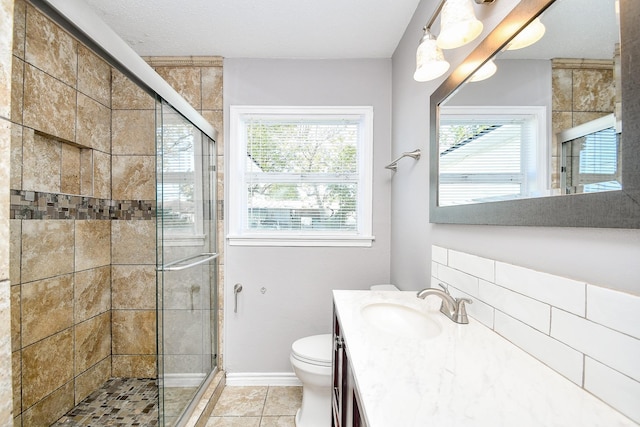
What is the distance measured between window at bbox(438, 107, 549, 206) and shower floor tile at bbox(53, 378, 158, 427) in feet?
6.90

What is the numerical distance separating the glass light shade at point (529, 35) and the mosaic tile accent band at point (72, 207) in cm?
220

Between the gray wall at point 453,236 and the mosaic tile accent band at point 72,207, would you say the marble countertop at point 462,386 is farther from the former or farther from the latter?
the mosaic tile accent band at point 72,207

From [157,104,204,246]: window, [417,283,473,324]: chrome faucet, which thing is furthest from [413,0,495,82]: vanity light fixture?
[157,104,204,246]: window

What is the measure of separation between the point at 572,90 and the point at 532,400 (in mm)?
688

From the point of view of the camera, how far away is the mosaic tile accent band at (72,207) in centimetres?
142

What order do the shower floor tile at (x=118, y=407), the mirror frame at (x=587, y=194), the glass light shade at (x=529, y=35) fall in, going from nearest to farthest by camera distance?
1. the mirror frame at (x=587, y=194)
2. the glass light shade at (x=529, y=35)
3. the shower floor tile at (x=118, y=407)

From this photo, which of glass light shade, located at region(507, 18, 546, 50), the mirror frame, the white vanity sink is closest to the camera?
the mirror frame

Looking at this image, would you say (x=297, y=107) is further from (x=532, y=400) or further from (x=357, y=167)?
(x=532, y=400)

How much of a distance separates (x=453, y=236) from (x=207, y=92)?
1.96 metres

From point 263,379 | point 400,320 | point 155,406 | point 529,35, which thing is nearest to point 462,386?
point 400,320

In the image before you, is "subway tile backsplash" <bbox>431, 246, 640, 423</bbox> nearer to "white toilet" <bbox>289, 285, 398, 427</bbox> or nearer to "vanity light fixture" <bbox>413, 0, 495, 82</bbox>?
"vanity light fixture" <bbox>413, 0, 495, 82</bbox>

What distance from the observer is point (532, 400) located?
1.84 feet

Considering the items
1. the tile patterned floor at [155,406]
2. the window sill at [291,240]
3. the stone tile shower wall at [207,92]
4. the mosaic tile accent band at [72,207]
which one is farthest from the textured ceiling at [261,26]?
the tile patterned floor at [155,406]

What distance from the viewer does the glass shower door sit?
1.42 meters
